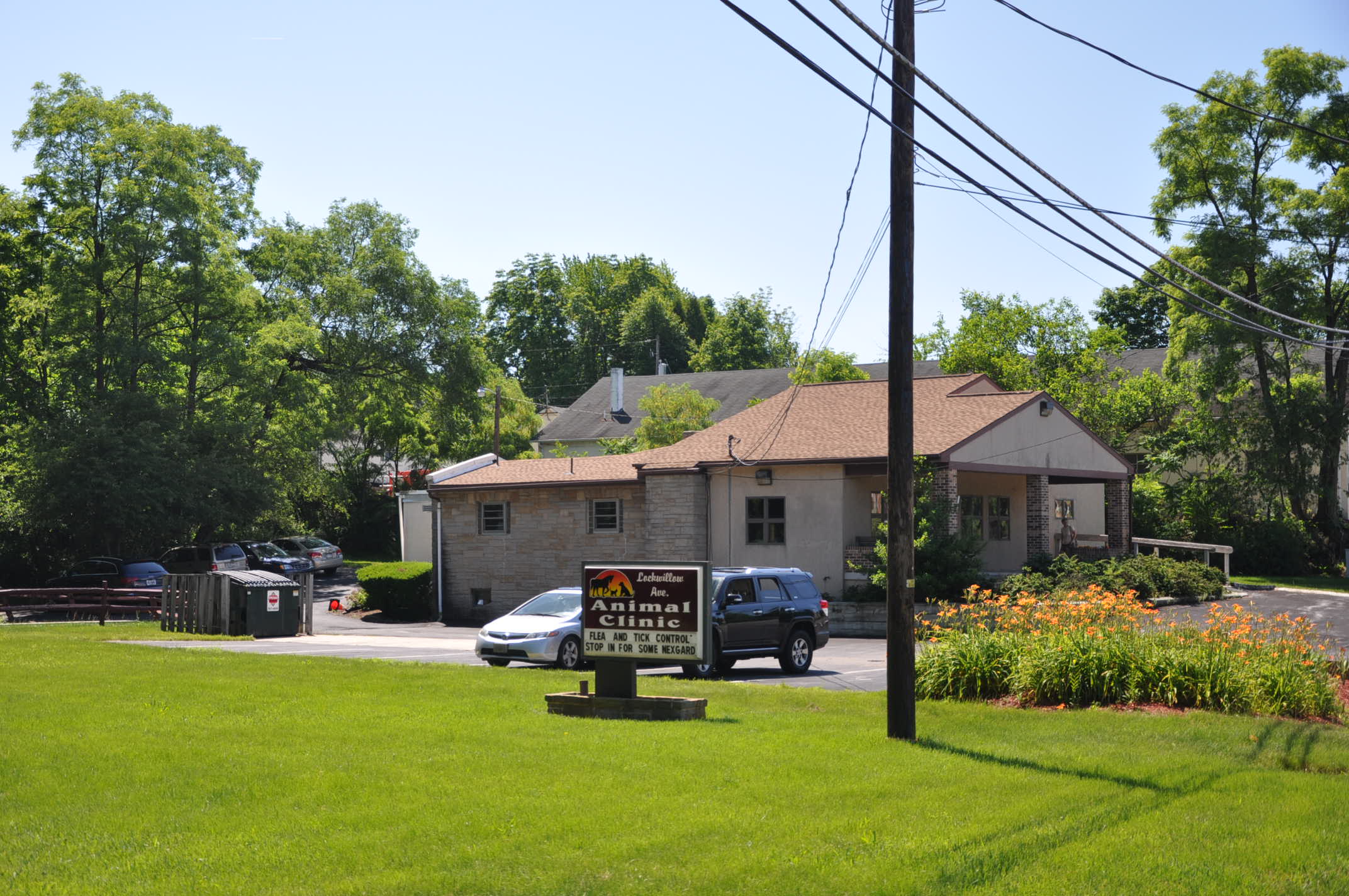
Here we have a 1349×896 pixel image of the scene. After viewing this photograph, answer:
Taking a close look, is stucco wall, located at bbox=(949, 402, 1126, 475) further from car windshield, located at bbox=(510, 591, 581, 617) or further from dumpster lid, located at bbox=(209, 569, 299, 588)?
dumpster lid, located at bbox=(209, 569, 299, 588)

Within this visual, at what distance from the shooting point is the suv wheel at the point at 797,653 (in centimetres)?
2011

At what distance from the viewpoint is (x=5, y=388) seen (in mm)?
41625

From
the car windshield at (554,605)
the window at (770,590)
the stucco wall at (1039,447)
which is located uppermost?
the stucco wall at (1039,447)

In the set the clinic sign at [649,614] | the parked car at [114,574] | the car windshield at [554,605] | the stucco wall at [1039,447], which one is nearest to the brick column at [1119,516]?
the stucco wall at [1039,447]

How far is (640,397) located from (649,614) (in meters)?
54.5

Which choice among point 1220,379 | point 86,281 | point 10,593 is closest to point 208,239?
point 86,281

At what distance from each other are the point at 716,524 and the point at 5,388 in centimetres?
2555

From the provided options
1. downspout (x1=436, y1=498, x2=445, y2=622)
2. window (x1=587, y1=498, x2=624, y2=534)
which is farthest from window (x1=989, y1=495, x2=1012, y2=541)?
downspout (x1=436, y1=498, x2=445, y2=622)

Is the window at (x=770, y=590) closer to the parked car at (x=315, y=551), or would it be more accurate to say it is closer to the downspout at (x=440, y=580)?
the downspout at (x=440, y=580)

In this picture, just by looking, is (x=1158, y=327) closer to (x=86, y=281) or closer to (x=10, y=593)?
(x=86, y=281)

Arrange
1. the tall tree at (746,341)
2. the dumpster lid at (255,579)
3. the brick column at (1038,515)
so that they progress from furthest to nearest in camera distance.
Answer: the tall tree at (746,341) < the brick column at (1038,515) < the dumpster lid at (255,579)

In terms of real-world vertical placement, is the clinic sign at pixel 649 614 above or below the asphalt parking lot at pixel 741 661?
above

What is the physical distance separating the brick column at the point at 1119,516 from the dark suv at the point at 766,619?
17.7 metres

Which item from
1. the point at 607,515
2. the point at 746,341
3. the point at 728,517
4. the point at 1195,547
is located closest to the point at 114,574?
the point at 607,515
